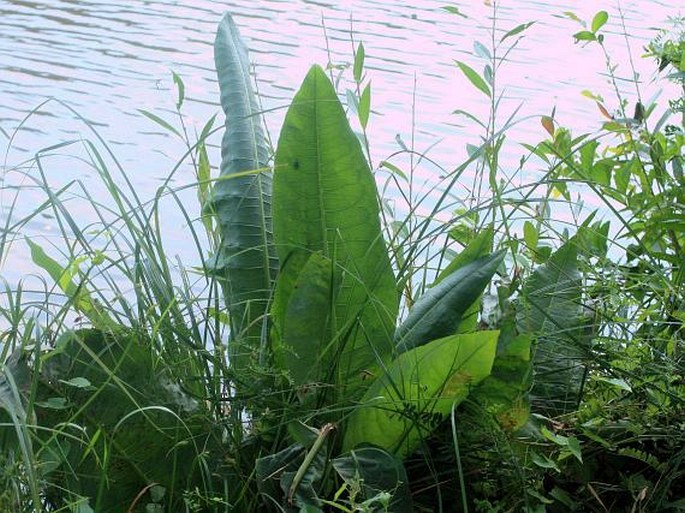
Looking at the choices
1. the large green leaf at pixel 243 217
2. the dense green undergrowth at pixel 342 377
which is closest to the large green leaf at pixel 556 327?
the dense green undergrowth at pixel 342 377

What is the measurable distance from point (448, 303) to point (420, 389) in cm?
16

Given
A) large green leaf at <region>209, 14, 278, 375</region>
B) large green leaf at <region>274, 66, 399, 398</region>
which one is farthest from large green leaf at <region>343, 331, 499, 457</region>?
large green leaf at <region>209, 14, 278, 375</region>

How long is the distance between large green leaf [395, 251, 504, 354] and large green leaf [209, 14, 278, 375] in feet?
0.78

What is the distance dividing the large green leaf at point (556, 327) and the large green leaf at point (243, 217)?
41cm

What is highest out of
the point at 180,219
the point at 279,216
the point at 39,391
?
the point at 279,216

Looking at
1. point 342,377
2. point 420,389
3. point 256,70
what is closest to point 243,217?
point 342,377

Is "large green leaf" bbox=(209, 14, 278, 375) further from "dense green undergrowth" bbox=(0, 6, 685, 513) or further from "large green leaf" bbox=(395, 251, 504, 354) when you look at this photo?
"large green leaf" bbox=(395, 251, 504, 354)

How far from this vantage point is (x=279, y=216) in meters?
1.67

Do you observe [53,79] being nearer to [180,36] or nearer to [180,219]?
[180,36]

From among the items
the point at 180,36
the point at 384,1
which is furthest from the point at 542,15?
the point at 180,36

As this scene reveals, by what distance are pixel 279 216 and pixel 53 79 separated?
13.5 feet

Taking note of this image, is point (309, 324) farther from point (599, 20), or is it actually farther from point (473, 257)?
point (599, 20)

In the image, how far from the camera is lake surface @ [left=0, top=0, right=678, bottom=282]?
441 cm

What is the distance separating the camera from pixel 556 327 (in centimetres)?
167
